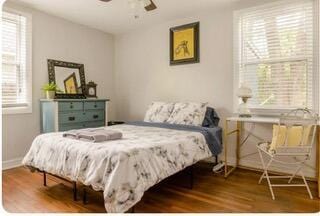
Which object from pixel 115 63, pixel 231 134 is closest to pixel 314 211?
pixel 231 134

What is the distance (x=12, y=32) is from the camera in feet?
10.8

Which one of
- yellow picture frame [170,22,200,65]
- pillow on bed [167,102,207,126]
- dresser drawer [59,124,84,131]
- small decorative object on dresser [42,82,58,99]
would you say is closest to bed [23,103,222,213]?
pillow on bed [167,102,207,126]

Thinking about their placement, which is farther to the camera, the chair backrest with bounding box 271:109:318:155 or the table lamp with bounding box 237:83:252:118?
the table lamp with bounding box 237:83:252:118

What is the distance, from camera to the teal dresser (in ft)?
10.8

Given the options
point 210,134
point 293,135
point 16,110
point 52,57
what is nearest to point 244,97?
point 210,134

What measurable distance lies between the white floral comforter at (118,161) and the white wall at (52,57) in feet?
3.48

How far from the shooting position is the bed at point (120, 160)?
1728 mm

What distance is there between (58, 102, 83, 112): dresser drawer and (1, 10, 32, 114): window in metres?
0.53

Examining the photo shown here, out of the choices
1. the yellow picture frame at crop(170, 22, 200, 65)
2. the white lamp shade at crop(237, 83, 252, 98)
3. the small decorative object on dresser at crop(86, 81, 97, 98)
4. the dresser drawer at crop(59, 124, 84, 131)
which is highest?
the yellow picture frame at crop(170, 22, 200, 65)

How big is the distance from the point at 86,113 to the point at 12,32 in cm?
154

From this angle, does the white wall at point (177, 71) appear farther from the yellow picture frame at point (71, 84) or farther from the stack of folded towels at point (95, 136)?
the stack of folded towels at point (95, 136)

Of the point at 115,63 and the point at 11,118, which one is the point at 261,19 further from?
the point at 11,118

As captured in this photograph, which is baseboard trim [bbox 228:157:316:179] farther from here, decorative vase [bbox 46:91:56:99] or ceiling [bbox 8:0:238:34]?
decorative vase [bbox 46:91:56:99]

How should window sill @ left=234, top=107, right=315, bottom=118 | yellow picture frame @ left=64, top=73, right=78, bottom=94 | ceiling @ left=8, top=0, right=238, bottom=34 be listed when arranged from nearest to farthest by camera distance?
window sill @ left=234, top=107, right=315, bottom=118 → ceiling @ left=8, top=0, right=238, bottom=34 → yellow picture frame @ left=64, top=73, right=78, bottom=94
